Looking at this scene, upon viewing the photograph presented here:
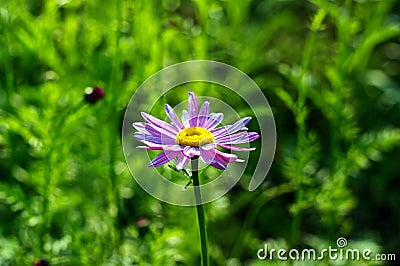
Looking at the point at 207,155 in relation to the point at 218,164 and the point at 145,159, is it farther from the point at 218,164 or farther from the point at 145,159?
the point at 145,159

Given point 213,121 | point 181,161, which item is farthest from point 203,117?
point 181,161

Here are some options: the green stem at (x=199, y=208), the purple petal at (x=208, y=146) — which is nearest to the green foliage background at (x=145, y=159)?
the green stem at (x=199, y=208)

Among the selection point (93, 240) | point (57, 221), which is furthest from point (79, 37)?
point (93, 240)

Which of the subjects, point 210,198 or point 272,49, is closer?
point 210,198

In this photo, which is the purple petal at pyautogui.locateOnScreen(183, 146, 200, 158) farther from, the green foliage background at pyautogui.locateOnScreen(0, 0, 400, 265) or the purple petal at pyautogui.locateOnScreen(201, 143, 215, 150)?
the green foliage background at pyautogui.locateOnScreen(0, 0, 400, 265)

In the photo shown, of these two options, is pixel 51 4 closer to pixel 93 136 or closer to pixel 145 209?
pixel 93 136

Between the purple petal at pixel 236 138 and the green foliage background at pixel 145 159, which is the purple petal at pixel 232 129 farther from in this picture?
the green foliage background at pixel 145 159

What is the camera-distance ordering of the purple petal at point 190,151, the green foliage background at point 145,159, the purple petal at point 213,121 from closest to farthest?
1. the purple petal at point 190,151
2. the purple petal at point 213,121
3. the green foliage background at point 145,159
